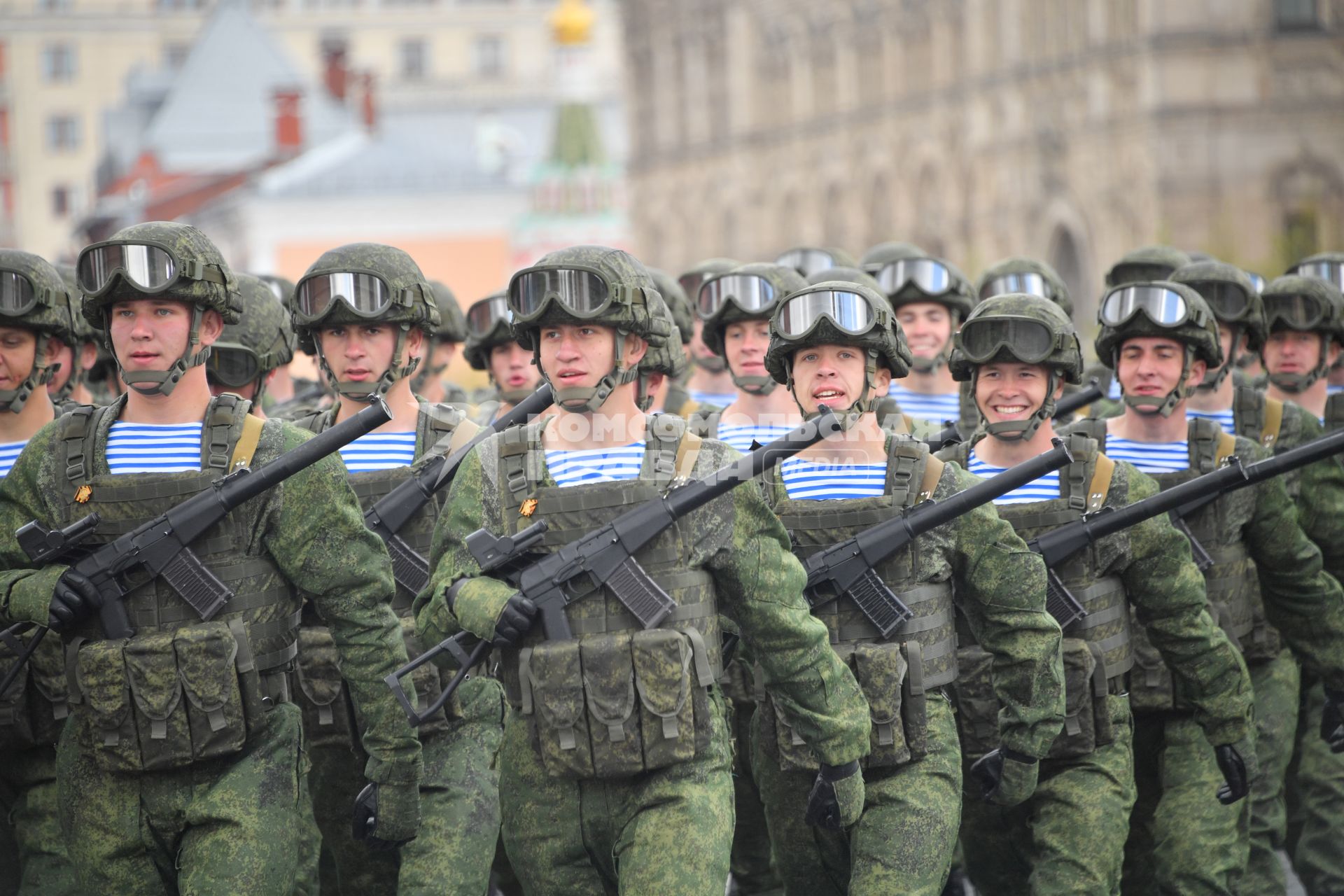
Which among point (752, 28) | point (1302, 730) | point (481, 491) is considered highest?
point (752, 28)

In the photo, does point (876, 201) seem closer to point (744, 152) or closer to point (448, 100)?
point (744, 152)

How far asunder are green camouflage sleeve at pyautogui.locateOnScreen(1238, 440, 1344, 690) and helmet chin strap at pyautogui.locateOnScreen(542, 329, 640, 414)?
2.99 meters

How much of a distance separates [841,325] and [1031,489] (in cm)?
104

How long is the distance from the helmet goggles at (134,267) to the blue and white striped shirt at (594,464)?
1.16 m

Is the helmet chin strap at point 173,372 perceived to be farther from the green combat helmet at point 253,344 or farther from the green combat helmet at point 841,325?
the green combat helmet at point 253,344

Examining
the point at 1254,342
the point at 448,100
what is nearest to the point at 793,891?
the point at 1254,342

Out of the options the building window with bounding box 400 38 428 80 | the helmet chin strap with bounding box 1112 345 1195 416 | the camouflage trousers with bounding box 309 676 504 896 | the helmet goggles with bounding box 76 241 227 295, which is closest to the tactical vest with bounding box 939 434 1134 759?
the helmet chin strap with bounding box 1112 345 1195 416

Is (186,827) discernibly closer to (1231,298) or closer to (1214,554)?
(1214,554)

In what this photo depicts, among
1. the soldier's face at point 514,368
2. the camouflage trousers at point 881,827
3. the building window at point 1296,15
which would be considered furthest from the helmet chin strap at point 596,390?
the building window at point 1296,15

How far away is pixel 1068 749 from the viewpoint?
25.6 ft

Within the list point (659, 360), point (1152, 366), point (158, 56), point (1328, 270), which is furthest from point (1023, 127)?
point (158, 56)

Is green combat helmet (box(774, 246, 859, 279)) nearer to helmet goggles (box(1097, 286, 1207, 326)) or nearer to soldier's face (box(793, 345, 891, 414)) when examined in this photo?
helmet goggles (box(1097, 286, 1207, 326))

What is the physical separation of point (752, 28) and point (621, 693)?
188ft

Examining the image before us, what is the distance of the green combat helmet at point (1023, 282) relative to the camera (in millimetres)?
11406
